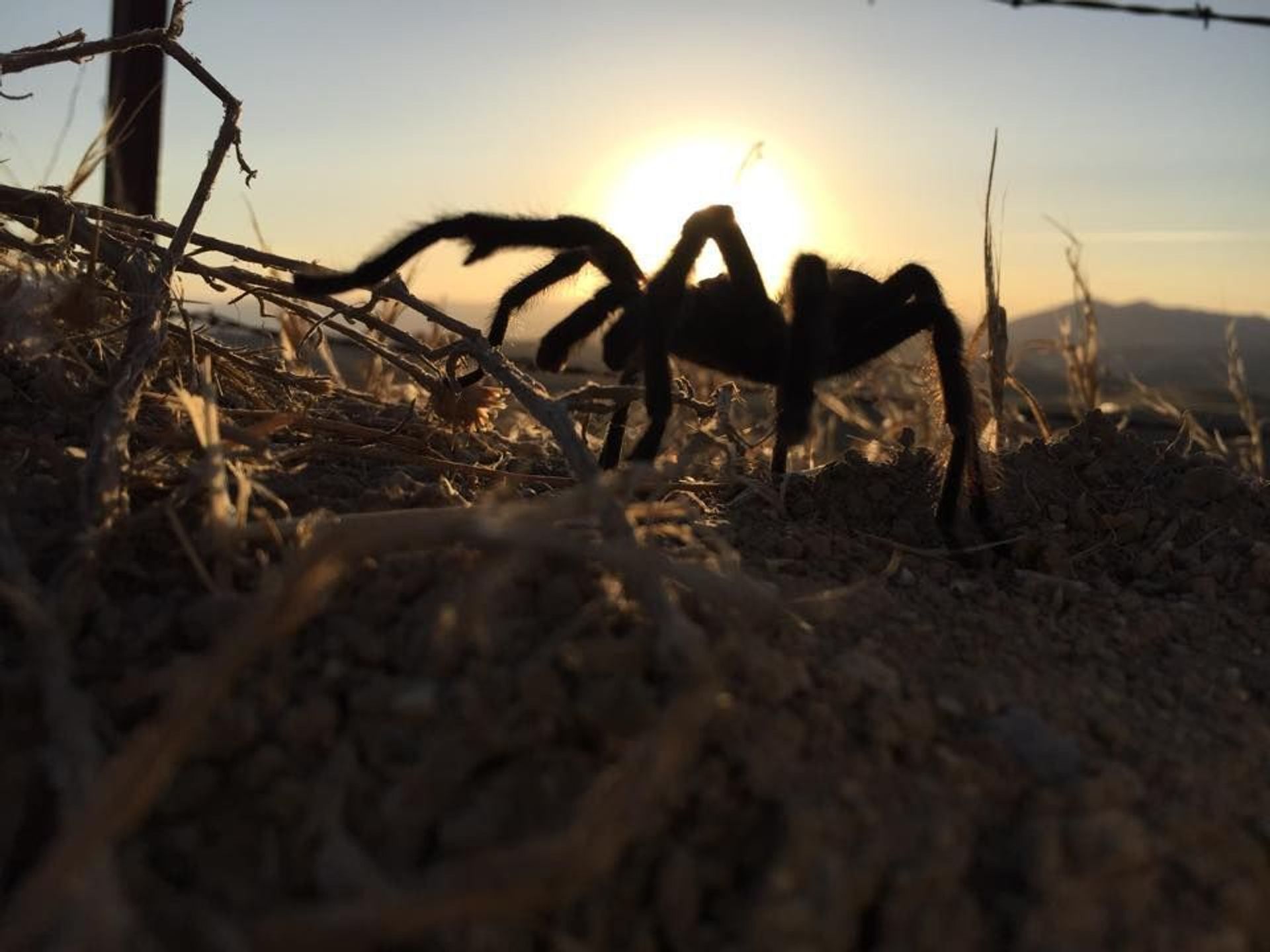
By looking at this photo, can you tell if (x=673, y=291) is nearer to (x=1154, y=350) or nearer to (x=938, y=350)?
(x=938, y=350)

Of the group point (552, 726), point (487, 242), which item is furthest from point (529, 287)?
point (552, 726)

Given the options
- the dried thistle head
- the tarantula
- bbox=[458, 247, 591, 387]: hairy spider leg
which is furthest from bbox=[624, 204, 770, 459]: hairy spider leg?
the dried thistle head

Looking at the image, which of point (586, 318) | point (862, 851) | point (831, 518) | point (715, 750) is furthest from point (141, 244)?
point (862, 851)

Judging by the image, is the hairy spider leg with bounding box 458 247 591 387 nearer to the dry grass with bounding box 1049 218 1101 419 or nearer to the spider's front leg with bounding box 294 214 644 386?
the spider's front leg with bounding box 294 214 644 386

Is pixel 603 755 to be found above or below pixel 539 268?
below

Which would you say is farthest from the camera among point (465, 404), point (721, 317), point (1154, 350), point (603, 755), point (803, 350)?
point (1154, 350)

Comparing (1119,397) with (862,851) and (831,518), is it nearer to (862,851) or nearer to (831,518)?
(831,518)

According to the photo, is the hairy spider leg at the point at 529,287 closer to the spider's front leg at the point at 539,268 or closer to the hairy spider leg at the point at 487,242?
the spider's front leg at the point at 539,268
